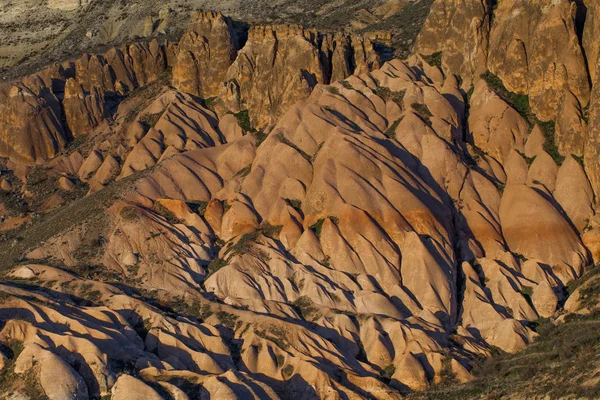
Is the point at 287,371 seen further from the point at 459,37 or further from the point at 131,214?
the point at 459,37

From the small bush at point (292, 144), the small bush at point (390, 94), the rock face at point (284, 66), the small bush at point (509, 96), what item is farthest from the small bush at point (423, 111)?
the rock face at point (284, 66)

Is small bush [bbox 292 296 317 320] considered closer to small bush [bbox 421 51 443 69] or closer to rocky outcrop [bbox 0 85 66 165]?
small bush [bbox 421 51 443 69]

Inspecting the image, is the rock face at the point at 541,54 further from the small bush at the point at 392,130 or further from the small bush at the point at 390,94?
the small bush at the point at 392,130

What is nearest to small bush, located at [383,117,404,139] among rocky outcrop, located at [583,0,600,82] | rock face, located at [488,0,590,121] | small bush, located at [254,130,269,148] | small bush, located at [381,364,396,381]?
rock face, located at [488,0,590,121]

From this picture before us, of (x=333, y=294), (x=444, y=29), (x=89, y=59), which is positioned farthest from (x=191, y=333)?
(x=89, y=59)

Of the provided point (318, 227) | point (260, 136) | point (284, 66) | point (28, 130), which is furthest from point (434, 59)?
point (28, 130)

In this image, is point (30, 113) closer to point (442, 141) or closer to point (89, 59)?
point (89, 59)
